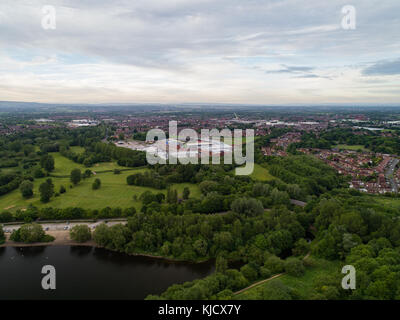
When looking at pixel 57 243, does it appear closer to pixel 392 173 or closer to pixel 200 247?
pixel 200 247

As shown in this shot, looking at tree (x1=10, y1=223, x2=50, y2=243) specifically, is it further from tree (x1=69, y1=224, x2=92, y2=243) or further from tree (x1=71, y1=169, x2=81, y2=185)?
tree (x1=71, y1=169, x2=81, y2=185)

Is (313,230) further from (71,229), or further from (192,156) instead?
(192,156)

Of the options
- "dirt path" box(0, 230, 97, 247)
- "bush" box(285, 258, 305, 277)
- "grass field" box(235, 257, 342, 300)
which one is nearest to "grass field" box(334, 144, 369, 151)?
"grass field" box(235, 257, 342, 300)

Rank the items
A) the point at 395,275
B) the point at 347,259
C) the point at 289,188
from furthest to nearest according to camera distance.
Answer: the point at 289,188
the point at 347,259
the point at 395,275

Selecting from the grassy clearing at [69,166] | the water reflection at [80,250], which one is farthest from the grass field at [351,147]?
the water reflection at [80,250]

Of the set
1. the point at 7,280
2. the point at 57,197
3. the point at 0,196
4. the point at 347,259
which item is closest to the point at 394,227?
the point at 347,259

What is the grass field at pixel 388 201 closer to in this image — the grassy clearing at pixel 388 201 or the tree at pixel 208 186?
the grassy clearing at pixel 388 201
